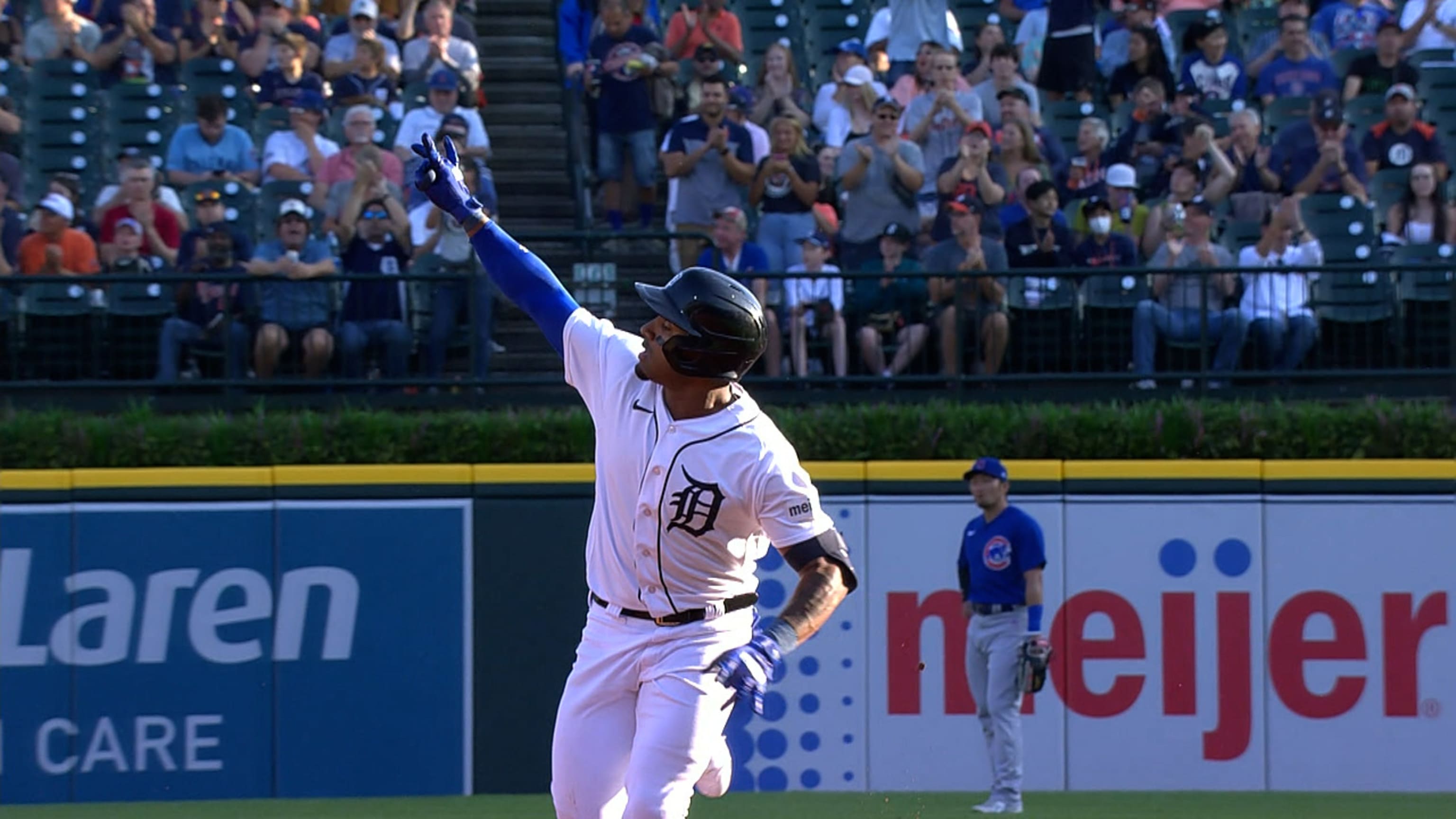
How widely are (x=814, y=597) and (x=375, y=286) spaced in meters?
7.13

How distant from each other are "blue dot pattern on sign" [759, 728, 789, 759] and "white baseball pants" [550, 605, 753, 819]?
6.44 m

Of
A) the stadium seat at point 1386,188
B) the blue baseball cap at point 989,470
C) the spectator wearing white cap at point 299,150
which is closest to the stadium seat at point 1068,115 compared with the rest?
the stadium seat at point 1386,188

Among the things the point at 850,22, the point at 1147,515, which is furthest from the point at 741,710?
the point at 850,22

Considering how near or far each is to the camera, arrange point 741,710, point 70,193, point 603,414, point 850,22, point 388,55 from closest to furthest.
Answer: point 603,414 → point 741,710 → point 70,193 → point 388,55 → point 850,22

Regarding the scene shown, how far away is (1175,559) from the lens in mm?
11656

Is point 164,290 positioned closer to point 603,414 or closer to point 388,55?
point 388,55

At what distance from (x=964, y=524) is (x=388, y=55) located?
5929mm

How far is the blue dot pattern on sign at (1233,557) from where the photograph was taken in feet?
38.2

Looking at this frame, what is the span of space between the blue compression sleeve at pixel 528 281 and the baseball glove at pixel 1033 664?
5436 millimetres

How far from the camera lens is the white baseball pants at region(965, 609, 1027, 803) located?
10523mm

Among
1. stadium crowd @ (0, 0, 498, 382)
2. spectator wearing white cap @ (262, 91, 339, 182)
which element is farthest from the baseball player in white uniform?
spectator wearing white cap @ (262, 91, 339, 182)

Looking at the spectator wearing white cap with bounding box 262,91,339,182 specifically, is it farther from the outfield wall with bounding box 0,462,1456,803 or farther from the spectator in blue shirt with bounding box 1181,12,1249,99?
the spectator in blue shirt with bounding box 1181,12,1249,99

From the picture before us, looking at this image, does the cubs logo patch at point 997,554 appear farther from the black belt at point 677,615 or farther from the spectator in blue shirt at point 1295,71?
the spectator in blue shirt at point 1295,71

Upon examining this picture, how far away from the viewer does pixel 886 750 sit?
38.3 ft
